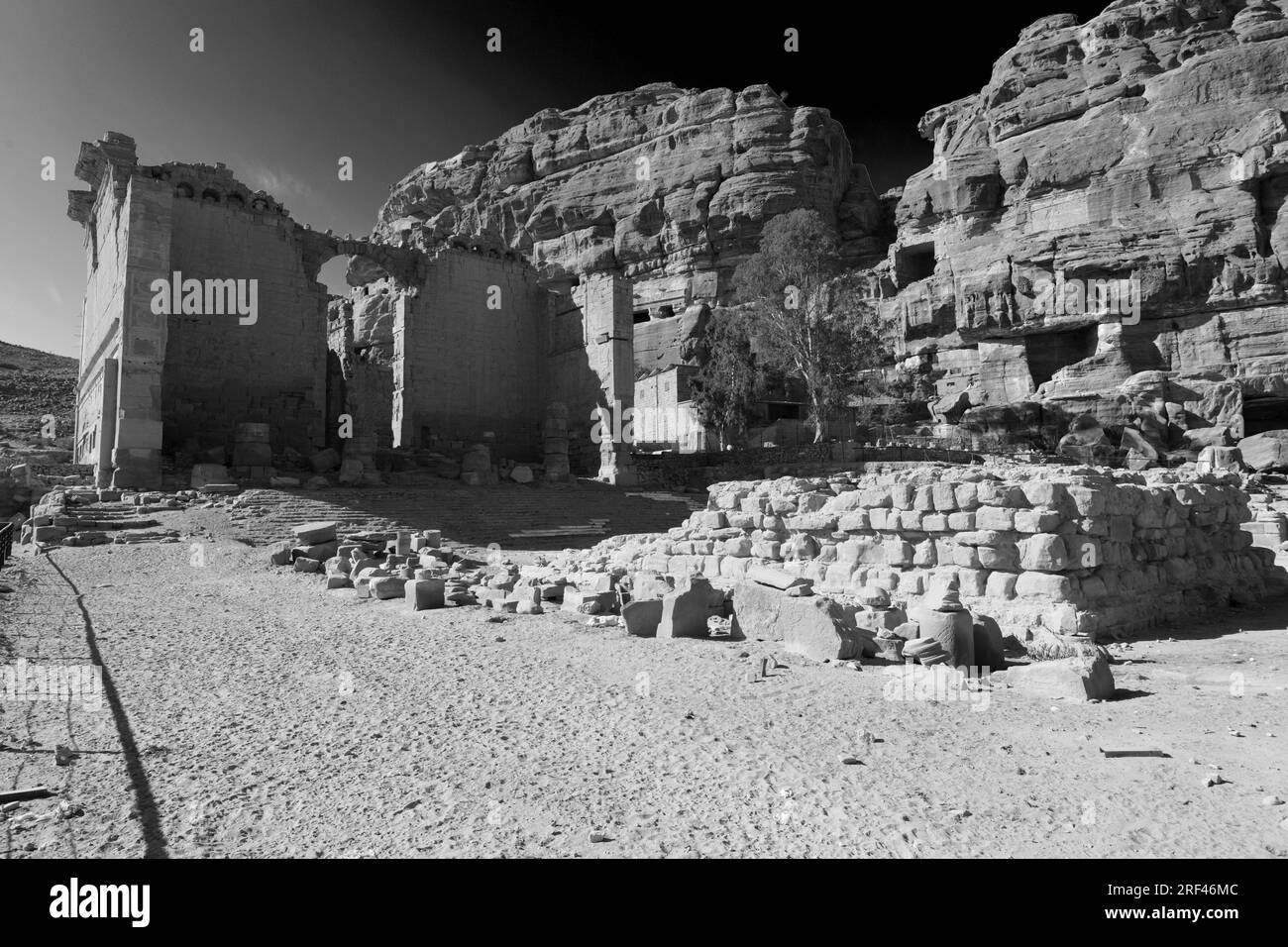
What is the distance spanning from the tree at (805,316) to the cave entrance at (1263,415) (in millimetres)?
17517

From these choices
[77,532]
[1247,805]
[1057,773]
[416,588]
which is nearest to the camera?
→ [1247,805]

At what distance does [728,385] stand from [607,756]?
29.3 m

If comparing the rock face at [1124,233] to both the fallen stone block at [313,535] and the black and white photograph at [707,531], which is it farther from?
the fallen stone block at [313,535]

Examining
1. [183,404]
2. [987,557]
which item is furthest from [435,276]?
[987,557]

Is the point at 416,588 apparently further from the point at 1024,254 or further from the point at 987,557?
the point at 1024,254

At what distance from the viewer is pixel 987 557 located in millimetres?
7285

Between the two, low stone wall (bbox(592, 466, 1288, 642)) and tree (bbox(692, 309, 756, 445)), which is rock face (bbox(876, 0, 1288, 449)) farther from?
low stone wall (bbox(592, 466, 1288, 642))

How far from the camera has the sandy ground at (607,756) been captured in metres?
3.00

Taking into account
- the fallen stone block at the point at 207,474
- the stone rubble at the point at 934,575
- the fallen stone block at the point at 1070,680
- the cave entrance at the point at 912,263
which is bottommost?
the fallen stone block at the point at 1070,680

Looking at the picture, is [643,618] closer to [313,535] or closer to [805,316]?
[313,535]

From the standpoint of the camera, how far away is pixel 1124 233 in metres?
37.0

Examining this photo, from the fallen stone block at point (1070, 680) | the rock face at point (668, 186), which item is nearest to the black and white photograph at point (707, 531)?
the fallen stone block at point (1070, 680)

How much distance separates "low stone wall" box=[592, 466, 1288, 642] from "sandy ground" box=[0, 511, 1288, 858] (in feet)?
2.74

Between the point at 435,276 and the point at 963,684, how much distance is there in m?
23.7
